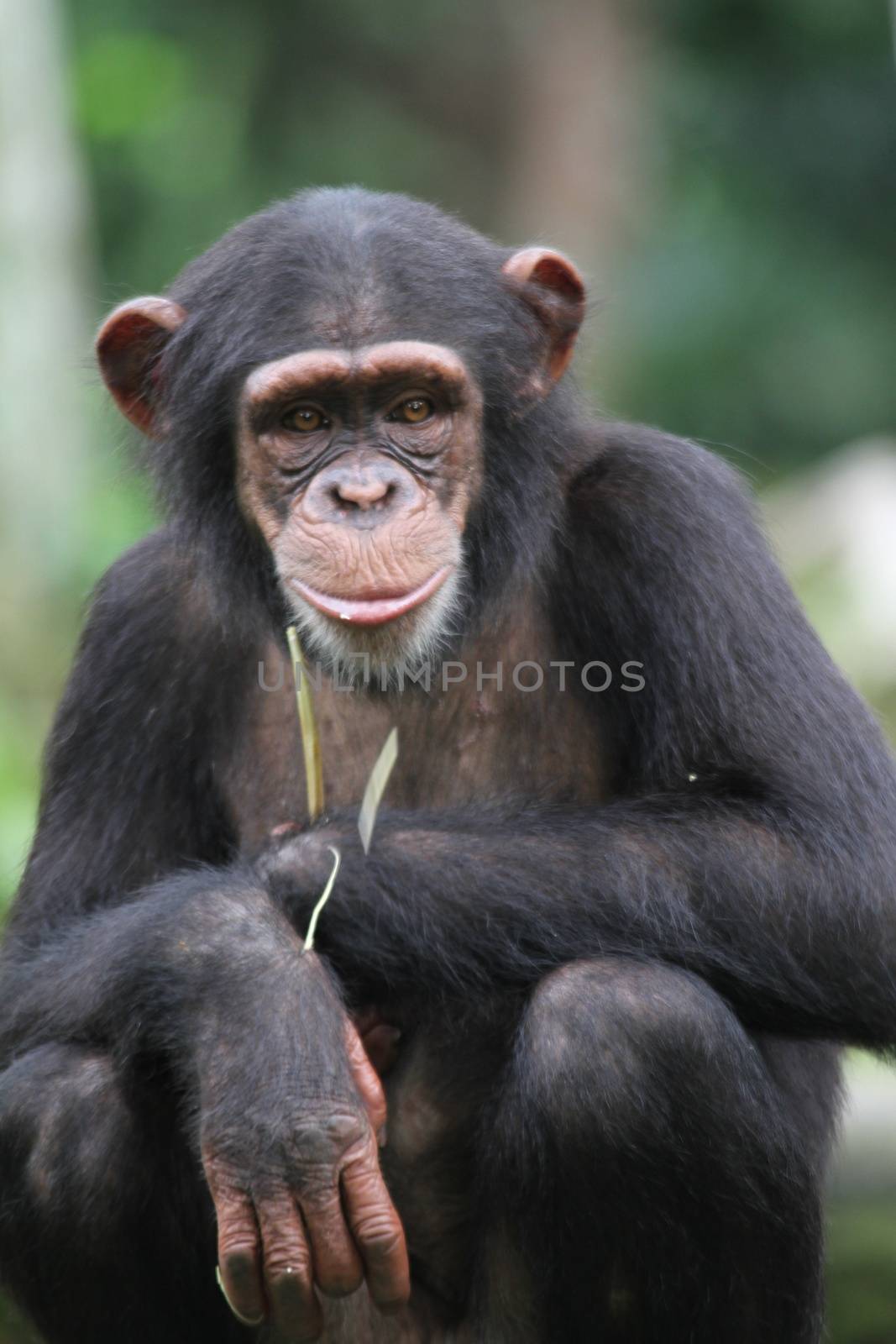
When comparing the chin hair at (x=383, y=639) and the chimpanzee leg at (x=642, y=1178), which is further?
the chin hair at (x=383, y=639)

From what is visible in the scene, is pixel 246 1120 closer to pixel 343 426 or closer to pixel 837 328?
pixel 343 426

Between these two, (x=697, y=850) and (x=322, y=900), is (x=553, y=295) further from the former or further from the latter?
(x=322, y=900)

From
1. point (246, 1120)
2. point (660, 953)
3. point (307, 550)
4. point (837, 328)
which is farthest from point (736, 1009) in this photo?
point (837, 328)

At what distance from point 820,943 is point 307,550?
123 centimetres

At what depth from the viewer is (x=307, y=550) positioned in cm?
388

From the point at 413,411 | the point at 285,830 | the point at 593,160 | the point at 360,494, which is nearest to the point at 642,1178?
the point at 285,830

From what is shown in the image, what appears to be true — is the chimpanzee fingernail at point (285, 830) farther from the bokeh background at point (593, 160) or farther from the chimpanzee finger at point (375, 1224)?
the bokeh background at point (593, 160)

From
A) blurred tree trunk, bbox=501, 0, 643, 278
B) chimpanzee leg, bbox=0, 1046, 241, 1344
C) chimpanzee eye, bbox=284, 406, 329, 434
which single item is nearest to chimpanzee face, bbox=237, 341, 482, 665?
chimpanzee eye, bbox=284, 406, 329, 434

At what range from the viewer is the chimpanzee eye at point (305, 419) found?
13.1ft

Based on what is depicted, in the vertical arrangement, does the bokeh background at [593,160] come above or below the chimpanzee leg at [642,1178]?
below

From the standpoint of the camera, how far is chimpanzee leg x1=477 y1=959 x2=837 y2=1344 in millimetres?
3457

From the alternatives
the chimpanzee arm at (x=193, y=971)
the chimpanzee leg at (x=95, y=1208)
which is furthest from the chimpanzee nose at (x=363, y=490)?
the chimpanzee leg at (x=95, y=1208)

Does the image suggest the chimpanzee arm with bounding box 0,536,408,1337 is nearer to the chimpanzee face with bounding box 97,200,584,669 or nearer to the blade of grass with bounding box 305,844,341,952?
the blade of grass with bounding box 305,844,341,952

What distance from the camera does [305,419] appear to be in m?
4.01
